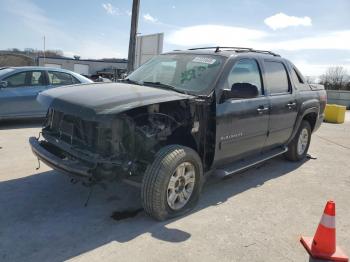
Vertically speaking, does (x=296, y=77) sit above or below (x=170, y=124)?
above

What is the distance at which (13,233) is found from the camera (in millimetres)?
3664

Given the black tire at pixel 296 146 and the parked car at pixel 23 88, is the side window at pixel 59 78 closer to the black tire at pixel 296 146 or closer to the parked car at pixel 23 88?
the parked car at pixel 23 88

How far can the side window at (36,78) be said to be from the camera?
917cm

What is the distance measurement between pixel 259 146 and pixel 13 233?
3.42 metres

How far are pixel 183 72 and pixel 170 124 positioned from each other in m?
0.95

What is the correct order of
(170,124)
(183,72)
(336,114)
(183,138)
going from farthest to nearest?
1. (336,114)
2. (183,72)
3. (183,138)
4. (170,124)

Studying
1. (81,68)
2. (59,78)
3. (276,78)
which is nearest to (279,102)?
(276,78)

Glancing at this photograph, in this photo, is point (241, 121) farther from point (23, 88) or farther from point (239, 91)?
point (23, 88)

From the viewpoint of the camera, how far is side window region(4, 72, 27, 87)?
885cm

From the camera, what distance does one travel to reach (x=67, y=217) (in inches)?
162

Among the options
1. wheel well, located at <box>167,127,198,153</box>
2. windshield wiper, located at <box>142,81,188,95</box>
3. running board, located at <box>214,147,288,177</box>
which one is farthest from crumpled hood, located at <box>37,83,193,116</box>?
running board, located at <box>214,147,288,177</box>

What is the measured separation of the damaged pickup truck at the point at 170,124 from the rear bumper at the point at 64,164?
Result: 1 cm

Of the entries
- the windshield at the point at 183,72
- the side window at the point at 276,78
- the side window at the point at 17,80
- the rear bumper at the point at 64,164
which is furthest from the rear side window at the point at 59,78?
the side window at the point at 276,78

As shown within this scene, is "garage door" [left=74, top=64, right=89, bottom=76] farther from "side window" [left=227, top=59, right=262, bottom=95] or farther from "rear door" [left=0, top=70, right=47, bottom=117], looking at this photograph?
"side window" [left=227, top=59, right=262, bottom=95]
